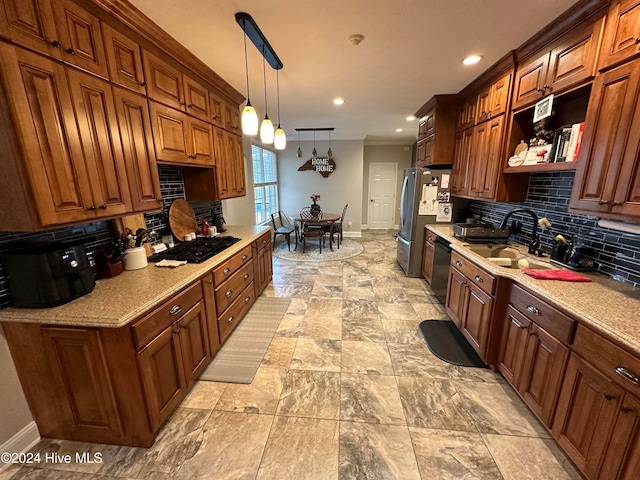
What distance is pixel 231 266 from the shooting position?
240 cm

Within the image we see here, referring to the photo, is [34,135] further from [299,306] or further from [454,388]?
[454,388]

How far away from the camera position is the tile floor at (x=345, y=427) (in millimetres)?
1381

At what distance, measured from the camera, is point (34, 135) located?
1174 millimetres

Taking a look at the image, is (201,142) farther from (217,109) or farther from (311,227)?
(311,227)

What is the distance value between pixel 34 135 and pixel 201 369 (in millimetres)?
1738

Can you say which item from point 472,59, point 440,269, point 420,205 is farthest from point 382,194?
point 472,59

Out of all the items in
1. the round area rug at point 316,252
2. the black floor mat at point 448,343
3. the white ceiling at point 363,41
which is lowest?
the black floor mat at point 448,343

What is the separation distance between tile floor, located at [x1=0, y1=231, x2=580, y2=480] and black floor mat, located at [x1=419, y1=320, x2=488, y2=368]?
78 mm

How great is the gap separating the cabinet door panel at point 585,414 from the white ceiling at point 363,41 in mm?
2137

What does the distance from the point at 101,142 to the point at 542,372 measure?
116 inches

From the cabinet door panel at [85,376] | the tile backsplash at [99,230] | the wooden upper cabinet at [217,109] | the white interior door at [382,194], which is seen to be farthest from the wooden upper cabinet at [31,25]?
the white interior door at [382,194]

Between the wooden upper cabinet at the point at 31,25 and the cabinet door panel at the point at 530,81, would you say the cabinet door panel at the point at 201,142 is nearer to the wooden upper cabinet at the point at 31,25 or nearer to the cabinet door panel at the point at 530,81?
the wooden upper cabinet at the point at 31,25

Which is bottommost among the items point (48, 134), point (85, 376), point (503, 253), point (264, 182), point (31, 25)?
point (85, 376)

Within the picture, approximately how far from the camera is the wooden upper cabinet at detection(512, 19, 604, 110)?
1.59 meters
